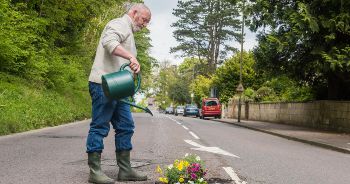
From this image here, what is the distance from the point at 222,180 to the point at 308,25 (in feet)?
45.3

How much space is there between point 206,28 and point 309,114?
3487 centimetres

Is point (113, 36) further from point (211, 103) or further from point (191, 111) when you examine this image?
point (191, 111)

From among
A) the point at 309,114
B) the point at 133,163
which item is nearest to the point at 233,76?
the point at 309,114

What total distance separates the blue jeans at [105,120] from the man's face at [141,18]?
2.66 ft

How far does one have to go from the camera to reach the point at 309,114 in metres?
23.6

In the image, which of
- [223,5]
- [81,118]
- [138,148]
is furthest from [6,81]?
[223,5]

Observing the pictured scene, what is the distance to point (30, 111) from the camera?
51.2 ft

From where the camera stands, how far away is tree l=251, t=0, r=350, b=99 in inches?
719

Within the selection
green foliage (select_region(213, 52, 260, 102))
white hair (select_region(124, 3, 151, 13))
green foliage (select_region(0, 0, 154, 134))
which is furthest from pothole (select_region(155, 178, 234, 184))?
green foliage (select_region(213, 52, 260, 102))

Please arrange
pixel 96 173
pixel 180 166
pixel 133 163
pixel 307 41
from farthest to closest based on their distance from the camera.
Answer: pixel 307 41 < pixel 133 163 < pixel 96 173 < pixel 180 166

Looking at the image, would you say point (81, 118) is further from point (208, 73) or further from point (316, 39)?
point (208, 73)

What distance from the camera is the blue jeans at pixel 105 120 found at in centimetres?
523

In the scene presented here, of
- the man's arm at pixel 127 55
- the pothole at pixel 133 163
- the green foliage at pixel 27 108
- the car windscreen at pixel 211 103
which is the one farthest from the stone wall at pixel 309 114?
the man's arm at pixel 127 55

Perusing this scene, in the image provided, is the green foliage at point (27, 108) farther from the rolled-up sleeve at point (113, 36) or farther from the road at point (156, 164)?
the rolled-up sleeve at point (113, 36)
